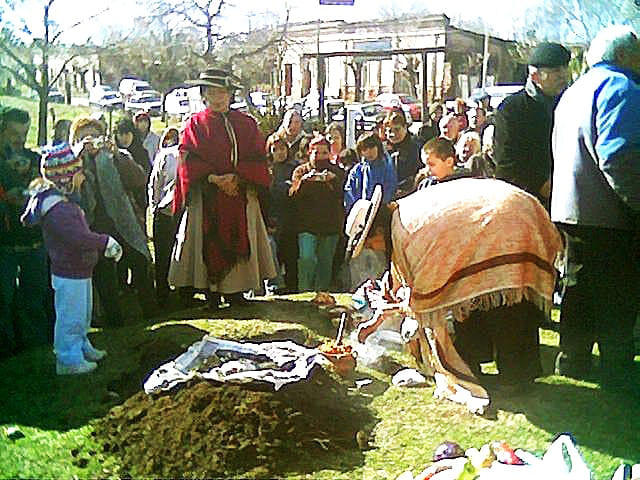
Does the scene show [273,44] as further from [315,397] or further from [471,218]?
[315,397]

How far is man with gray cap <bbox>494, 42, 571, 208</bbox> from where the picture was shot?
8.92 feet

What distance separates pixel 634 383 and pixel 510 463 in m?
0.81

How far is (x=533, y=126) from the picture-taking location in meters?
2.94

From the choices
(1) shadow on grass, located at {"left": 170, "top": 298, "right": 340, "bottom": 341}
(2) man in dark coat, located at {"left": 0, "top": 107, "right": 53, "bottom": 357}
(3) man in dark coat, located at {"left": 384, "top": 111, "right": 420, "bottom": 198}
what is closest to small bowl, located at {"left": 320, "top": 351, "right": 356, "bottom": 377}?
(1) shadow on grass, located at {"left": 170, "top": 298, "right": 340, "bottom": 341}

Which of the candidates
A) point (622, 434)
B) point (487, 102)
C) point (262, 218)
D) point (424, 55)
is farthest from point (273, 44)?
point (622, 434)

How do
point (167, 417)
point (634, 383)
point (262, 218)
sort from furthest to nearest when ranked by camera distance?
point (262, 218), point (634, 383), point (167, 417)

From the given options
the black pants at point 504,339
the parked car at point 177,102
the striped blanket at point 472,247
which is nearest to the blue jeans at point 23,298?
the parked car at point 177,102

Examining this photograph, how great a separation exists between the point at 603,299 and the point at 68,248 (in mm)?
1658

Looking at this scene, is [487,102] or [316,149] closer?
[487,102]

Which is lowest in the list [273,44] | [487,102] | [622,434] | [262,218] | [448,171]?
[622,434]

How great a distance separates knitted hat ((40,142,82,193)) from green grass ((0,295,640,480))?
49 cm

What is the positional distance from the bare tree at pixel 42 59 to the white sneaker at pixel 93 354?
682mm

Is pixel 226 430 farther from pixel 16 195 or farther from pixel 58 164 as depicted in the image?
pixel 16 195

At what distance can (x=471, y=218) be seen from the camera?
9.11ft
